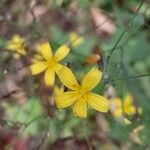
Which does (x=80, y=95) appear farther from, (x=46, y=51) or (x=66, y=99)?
(x=46, y=51)

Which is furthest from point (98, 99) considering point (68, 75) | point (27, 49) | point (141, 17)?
point (27, 49)

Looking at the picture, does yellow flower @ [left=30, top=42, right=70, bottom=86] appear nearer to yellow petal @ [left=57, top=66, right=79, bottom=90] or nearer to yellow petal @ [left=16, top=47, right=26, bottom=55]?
yellow petal @ [left=16, top=47, right=26, bottom=55]

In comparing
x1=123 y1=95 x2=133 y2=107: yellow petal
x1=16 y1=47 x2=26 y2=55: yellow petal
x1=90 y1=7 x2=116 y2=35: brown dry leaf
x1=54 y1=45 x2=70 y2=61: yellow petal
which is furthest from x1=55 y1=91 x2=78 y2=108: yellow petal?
x1=90 y1=7 x2=116 y2=35: brown dry leaf

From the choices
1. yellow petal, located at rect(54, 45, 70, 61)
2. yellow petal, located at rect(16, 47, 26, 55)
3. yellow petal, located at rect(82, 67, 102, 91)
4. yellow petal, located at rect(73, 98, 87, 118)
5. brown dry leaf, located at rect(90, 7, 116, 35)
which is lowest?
yellow petal, located at rect(73, 98, 87, 118)

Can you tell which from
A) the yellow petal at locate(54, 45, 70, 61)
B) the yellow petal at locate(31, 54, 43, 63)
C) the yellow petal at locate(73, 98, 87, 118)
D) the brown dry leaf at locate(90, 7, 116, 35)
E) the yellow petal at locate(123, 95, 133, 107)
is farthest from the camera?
the brown dry leaf at locate(90, 7, 116, 35)

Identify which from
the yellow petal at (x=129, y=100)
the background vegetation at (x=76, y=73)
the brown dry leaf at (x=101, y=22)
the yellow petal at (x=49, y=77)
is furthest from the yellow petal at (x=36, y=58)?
the brown dry leaf at (x=101, y=22)

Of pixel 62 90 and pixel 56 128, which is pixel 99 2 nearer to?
pixel 56 128

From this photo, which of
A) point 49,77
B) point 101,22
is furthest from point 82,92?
point 101,22

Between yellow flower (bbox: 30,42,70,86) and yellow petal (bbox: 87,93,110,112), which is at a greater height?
yellow flower (bbox: 30,42,70,86)
